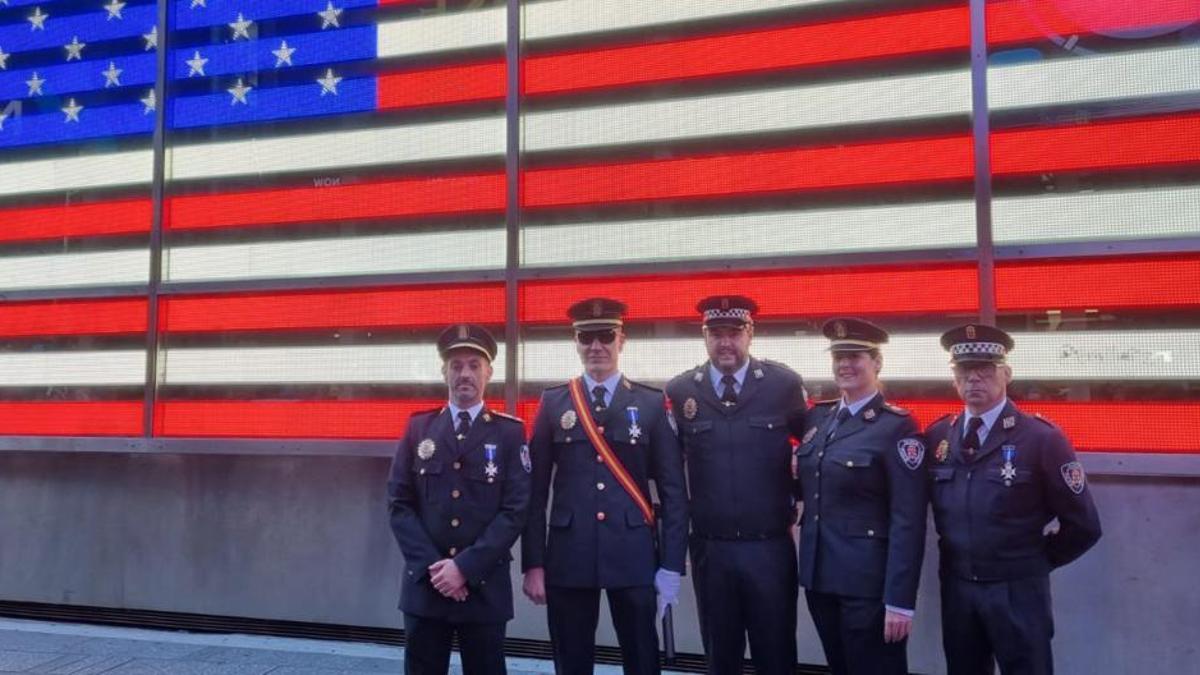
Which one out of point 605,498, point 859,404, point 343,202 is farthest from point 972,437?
point 343,202

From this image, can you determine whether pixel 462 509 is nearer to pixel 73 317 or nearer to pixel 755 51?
pixel 755 51

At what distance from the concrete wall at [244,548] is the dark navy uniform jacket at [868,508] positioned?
4.73ft

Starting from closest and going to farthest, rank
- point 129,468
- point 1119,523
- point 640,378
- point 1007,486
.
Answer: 1. point 1007,486
2. point 1119,523
3. point 640,378
4. point 129,468

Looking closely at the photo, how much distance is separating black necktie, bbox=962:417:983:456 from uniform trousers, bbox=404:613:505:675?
6.80 feet

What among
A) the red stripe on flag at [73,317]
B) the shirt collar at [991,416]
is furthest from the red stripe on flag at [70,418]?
the shirt collar at [991,416]

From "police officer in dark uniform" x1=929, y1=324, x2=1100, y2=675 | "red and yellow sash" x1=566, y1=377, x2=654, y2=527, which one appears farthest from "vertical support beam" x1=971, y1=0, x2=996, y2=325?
"red and yellow sash" x1=566, y1=377, x2=654, y2=527

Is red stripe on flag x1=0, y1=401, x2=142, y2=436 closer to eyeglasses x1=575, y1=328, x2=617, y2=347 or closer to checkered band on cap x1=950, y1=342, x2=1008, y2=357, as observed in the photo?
eyeglasses x1=575, y1=328, x2=617, y2=347

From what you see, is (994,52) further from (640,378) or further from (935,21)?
(640,378)

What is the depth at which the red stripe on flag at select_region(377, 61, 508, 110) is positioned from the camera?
5.55 metres

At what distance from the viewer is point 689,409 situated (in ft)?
12.4

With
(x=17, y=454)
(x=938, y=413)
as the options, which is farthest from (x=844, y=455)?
(x=17, y=454)

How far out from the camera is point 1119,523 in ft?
14.1

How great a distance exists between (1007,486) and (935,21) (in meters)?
2.98

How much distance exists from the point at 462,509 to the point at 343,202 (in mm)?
3106
